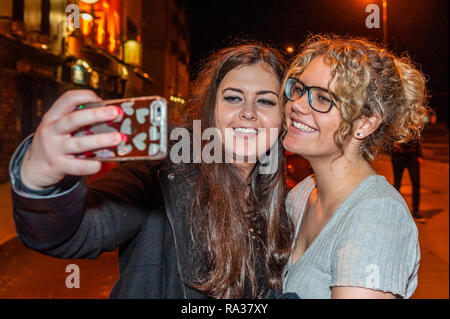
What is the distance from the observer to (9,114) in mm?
9898

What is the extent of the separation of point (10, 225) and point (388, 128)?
6203 mm

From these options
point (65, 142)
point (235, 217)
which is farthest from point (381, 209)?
point (65, 142)

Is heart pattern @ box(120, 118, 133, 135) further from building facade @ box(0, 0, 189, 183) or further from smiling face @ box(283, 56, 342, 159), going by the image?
building facade @ box(0, 0, 189, 183)

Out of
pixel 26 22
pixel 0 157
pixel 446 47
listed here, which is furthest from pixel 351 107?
pixel 446 47

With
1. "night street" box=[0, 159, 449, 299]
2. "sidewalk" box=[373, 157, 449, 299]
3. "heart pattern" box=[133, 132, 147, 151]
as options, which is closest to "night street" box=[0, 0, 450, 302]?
"heart pattern" box=[133, 132, 147, 151]

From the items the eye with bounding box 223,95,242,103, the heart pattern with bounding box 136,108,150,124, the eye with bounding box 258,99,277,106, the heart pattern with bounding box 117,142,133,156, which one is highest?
the eye with bounding box 223,95,242,103

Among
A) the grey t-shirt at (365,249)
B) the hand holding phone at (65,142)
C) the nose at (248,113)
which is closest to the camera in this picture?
the hand holding phone at (65,142)

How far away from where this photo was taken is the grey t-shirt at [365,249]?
1.25 meters

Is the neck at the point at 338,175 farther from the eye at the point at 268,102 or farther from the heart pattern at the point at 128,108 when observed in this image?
the heart pattern at the point at 128,108

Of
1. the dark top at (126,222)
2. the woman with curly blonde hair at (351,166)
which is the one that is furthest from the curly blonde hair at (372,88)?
the dark top at (126,222)

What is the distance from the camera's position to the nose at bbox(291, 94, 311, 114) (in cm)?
178

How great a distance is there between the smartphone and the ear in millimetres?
1128

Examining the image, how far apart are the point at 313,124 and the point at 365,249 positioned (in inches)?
27.9

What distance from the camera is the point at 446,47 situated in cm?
2444
